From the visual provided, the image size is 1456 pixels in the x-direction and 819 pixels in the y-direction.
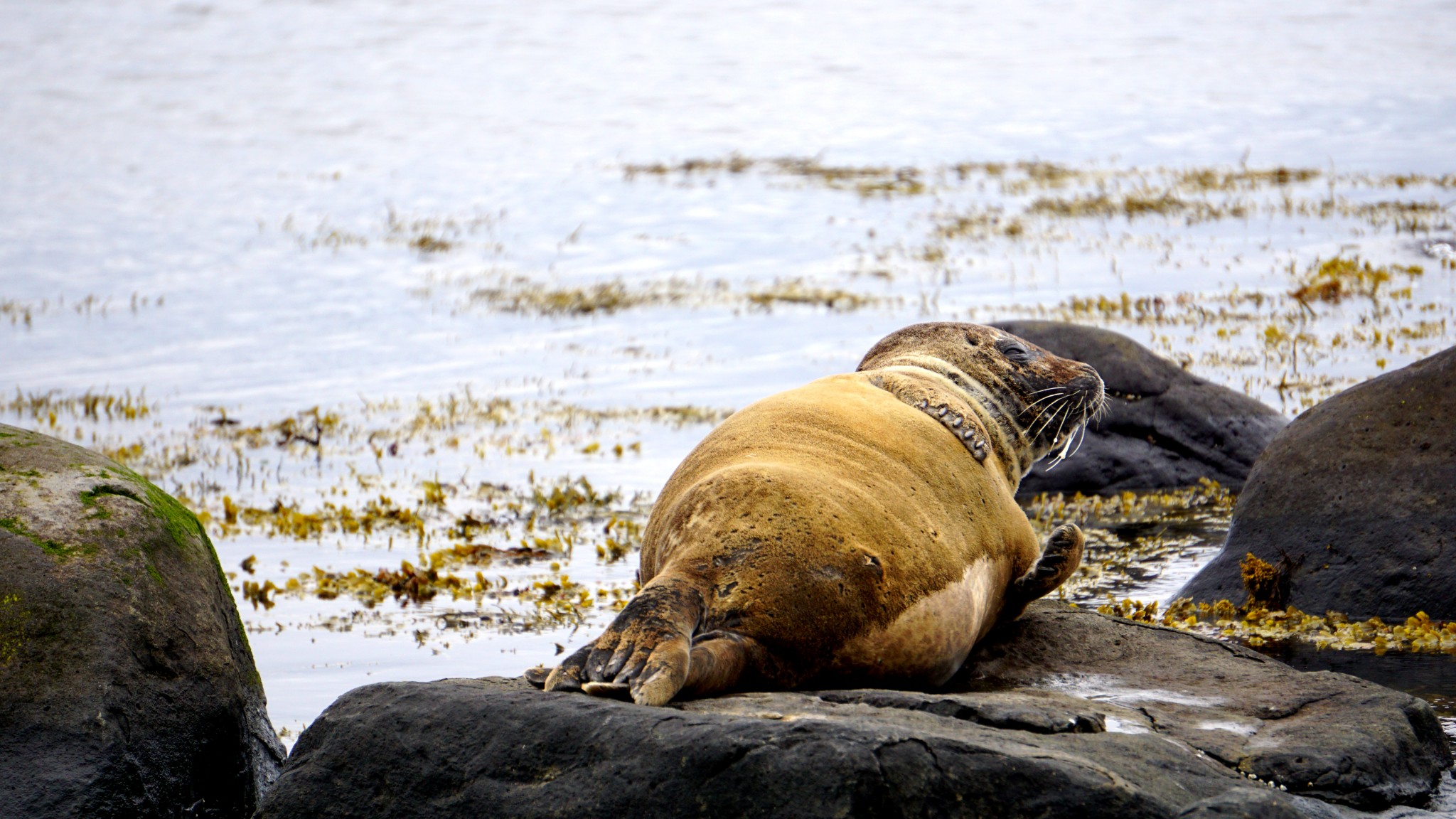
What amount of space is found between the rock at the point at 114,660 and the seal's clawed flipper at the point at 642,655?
159 cm

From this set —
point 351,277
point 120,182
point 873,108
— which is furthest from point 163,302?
point 873,108

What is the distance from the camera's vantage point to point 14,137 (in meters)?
39.9

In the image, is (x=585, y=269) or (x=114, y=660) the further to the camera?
(x=585, y=269)

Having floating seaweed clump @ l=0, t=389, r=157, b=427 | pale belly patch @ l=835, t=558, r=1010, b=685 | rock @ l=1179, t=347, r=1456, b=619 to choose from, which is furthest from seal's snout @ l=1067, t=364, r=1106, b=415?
floating seaweed clump @ l=0, t=389, r=157, b=427

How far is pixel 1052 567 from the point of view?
6.51m

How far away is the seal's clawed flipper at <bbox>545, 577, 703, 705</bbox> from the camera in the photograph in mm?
4664

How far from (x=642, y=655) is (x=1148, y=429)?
9.07 metres

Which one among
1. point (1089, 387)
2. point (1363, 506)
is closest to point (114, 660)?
point (1089, 387)

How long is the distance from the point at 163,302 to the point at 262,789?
2093cm

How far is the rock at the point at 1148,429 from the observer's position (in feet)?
41.5

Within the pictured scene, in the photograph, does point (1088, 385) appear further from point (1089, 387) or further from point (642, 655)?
point (642, 655)

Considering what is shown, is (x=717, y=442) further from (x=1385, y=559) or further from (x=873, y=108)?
(x=873, y=108)

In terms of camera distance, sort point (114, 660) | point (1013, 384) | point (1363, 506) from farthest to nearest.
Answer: point (1363, 506), point (1013, 384), point (114, 660)

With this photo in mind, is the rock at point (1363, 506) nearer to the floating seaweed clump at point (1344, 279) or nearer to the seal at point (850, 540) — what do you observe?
the seal at point (850, 540)
